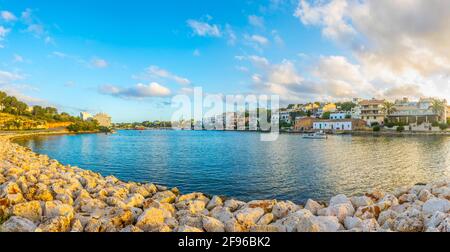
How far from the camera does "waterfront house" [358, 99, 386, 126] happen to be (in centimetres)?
8919

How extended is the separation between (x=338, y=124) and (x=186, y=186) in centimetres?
8343

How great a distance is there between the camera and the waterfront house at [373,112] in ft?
293

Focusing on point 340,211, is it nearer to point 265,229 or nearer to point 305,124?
point 265,229

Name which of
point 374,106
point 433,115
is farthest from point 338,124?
point 433,115

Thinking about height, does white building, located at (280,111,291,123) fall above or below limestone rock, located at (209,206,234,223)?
above

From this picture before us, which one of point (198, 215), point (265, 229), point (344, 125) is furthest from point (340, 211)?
point (344, 125)

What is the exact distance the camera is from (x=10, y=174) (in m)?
12.4

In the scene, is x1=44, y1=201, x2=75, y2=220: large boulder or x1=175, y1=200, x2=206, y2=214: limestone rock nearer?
x1=44, y1=201, x2=75, y2=220: large boulder

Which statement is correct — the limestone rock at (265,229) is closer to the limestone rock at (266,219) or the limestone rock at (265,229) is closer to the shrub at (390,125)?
the limestone rock at (266,219)

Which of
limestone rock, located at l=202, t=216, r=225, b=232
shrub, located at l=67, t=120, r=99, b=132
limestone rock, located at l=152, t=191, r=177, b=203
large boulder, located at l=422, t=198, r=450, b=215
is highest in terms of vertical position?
shrub, located at l=67, t=120, r=99, b=132

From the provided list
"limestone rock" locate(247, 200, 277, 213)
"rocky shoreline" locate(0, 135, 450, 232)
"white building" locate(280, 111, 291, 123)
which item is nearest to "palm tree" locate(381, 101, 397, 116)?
"white building" locate(280, 111, 291, 123)

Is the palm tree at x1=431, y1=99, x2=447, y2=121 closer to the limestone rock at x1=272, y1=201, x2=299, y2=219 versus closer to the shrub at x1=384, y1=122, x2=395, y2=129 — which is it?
the shrub at x1=384, y1=122, x2=395, y2=129

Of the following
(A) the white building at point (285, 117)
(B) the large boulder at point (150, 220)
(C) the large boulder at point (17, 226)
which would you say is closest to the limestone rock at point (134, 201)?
(B) the large boulder at point (150, 220)
